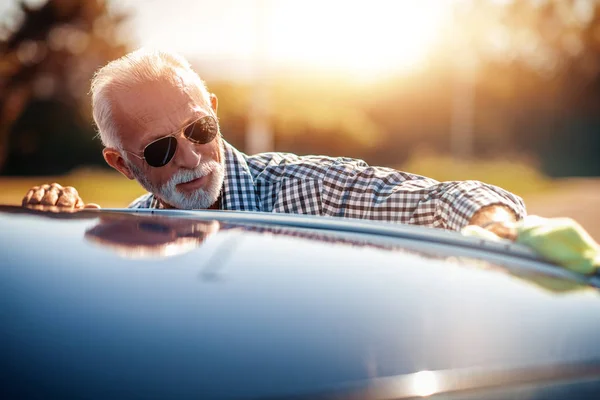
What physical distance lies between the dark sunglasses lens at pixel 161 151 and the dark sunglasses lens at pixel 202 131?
7 cm

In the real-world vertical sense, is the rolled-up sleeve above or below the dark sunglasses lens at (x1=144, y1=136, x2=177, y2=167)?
below

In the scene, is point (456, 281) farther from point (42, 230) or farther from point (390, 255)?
point (42, 230)

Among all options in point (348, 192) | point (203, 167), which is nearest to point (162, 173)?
point (203, 167)

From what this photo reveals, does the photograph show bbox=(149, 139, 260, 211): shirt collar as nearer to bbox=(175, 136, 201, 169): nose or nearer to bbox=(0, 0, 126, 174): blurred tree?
bbox=(175, 136, 201, 169): nose

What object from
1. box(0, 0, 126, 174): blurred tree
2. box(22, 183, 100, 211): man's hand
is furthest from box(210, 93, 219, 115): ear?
box(0, 0, 126, 174): blurred tree

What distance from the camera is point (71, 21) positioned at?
3312 cm

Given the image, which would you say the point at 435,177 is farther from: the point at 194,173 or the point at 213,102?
the point at 194,173

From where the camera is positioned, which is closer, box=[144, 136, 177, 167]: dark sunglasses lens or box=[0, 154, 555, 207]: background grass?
box=[144, 136, 177, 167]: dark sunglasses lens

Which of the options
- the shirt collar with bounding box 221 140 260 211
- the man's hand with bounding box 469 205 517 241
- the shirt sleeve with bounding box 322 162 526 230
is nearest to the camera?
the man's hand with bounding box 469 205 517 241

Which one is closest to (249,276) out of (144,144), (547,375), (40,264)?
(40,264)

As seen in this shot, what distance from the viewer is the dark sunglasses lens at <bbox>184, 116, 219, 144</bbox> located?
11.2 feet

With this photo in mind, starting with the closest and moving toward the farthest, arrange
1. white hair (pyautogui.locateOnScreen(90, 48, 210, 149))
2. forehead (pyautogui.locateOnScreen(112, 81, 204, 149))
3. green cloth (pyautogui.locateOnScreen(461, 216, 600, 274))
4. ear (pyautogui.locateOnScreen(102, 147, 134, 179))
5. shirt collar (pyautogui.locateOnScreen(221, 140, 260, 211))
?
green cloth (pyautogui.locateOnScreen(461, 216, 600, 274)) < shirt collar (pyautogui.locateOnScreen(221, 140, 260, 211)) < forehead (pyautogui.locateOnScreen(112, 81, 204, 149)) < white hair (pyautogui.locateOnScreen(90, 48, 210, 149)) < ear (pyautogui.locateOnScreen(102, 147, 134, 179))

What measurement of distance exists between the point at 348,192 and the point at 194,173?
0.68m

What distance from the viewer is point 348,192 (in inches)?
122
